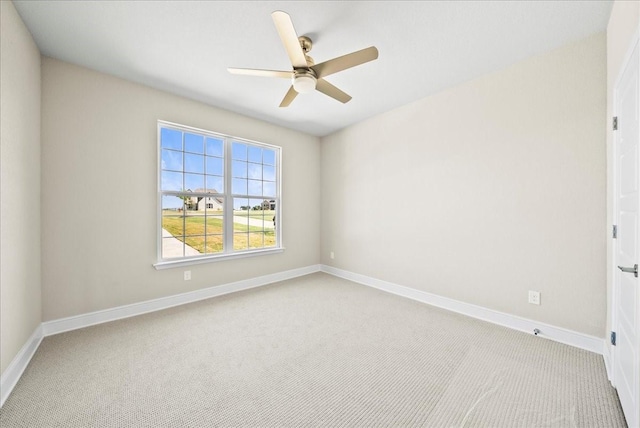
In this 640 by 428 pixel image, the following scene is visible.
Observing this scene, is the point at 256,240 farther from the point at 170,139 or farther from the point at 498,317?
the point at 498,317

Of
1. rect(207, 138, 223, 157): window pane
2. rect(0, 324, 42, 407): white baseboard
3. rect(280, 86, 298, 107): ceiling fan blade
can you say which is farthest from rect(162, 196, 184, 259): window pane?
rect(280, 86, 298, 107): ceiling fan blade

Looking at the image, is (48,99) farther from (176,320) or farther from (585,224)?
(585,224)

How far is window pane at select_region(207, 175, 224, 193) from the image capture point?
347cm

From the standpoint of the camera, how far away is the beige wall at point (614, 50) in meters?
1.35

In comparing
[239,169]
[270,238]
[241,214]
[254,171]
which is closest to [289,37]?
[239,169]

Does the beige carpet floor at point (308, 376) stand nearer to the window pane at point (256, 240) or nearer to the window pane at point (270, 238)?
the window pane at point (256, 240)

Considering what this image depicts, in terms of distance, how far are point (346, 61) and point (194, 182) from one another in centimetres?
253

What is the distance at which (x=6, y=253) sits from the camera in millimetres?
1663

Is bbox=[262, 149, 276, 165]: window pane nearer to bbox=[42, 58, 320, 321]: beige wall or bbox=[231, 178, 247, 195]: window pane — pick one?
bbox=[231, 178, 247, 195]: window pane

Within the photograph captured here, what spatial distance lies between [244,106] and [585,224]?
3.88 m

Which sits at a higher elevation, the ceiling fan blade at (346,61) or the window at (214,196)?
the ceiling fan blade at (346,61)

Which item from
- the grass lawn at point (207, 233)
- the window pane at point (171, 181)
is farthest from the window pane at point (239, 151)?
the grass lawn at point (207, 233)

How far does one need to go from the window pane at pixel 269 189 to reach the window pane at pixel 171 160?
50.0 inches

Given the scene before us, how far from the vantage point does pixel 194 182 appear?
3.33 metres
